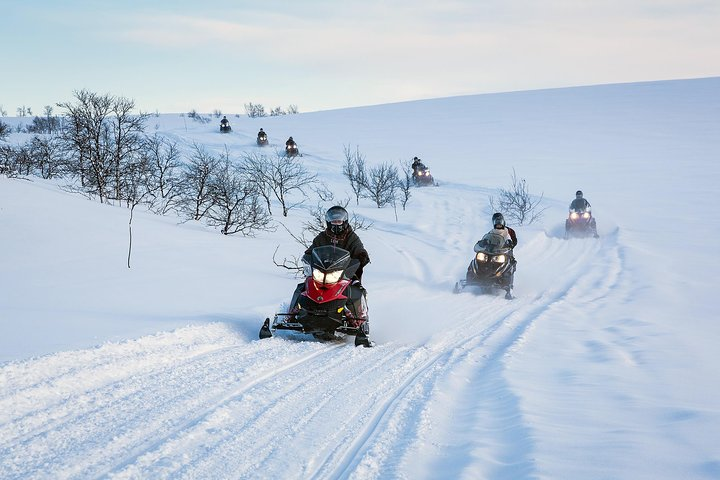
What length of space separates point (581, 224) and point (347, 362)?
711 inches

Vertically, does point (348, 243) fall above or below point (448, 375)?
above

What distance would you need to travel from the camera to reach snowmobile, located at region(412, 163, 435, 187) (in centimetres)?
3512

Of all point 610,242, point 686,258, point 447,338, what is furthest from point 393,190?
point 447,338

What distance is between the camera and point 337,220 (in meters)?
8.59

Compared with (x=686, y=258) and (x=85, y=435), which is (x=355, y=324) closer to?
(x=85, y=435)

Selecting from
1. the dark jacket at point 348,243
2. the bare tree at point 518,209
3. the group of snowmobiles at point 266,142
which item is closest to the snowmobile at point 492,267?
the dark jacket at point 348,243

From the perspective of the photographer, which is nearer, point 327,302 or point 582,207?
point 327,302

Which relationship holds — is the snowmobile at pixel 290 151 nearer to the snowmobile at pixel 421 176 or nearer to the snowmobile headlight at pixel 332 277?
the snowmobile at pixel 421 176

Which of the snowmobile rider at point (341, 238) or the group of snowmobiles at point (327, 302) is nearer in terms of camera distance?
the group of snowmobiles at point (327, 302)

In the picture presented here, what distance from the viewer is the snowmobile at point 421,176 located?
1383 inches

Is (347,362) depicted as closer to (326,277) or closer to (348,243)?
(326,277)

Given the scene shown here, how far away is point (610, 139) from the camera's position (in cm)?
5203

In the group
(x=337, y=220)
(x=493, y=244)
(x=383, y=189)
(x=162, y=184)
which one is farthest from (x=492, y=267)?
(x=162, y=184)

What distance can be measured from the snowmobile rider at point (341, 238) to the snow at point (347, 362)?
3.85ft
